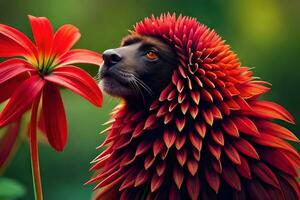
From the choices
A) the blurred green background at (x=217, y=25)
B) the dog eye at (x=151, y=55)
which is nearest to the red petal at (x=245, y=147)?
the dog eye at (x=151, y=55)

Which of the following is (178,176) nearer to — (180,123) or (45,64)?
(180,123)

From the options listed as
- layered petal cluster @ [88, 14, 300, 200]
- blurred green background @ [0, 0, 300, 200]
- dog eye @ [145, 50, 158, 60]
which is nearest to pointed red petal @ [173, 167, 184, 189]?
layered petal cluster @ [88, 14, 300, 200]

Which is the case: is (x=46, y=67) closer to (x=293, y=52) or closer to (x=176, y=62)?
(x=176, y=62)

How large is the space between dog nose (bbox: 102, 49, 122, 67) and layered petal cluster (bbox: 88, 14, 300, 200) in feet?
0.18

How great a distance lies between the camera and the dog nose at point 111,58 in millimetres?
586

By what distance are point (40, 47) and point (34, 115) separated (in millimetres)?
57

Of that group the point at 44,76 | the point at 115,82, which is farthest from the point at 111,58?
the point at 44,76

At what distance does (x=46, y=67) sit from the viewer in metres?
0.48

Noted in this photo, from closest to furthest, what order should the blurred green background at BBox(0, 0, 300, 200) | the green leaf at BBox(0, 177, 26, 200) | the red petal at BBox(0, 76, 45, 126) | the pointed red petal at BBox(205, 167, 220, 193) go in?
the red petal at BBox(0, 76, 45, 126), the pointed red petal at BBox(205, 167, 220, 193), the green leaf at BBox(0, 177, 26, 200), the blurred green background at BBox(0, 0, 300, 200)

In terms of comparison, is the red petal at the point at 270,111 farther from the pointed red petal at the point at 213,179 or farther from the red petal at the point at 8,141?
the red petal at the point at 8,141

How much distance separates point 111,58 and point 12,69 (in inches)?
6.1

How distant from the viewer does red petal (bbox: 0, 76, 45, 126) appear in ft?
1.44

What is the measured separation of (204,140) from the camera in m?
0.58

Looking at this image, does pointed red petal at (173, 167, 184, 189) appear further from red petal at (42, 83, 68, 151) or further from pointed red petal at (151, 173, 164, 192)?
red petal at (42, 83, 68, 151)
